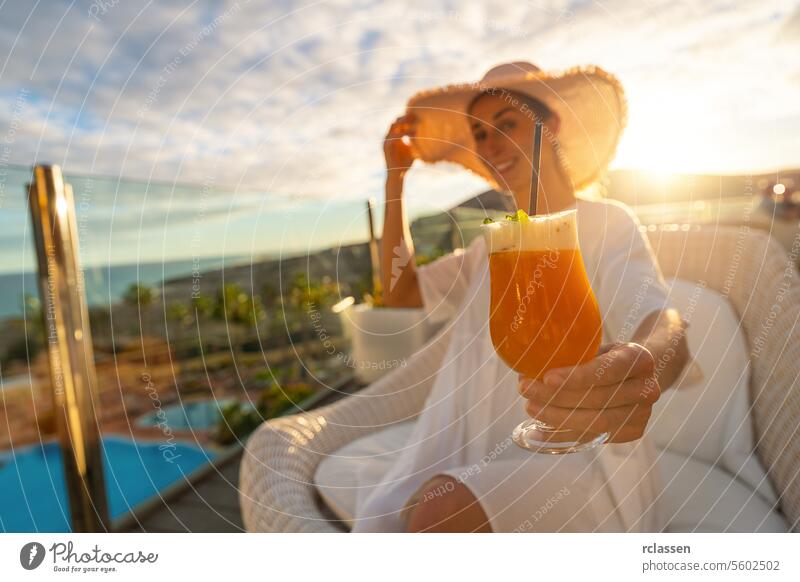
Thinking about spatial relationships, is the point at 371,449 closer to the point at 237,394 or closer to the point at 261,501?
the point at 261,501

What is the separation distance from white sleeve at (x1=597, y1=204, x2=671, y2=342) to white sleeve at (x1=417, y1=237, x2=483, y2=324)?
1.18 ft

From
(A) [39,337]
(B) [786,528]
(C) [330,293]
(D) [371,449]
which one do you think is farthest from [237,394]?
(B) [786,528]

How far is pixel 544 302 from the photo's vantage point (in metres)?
0.80

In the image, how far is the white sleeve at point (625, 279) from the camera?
1.06 meters

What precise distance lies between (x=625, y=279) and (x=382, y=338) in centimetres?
254

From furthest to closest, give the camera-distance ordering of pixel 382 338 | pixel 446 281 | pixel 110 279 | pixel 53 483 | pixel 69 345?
1. pixel 382 338
2. pixel 110 279
3. pixel 53 483
4. pixel 69 345
5. pixel 446 281

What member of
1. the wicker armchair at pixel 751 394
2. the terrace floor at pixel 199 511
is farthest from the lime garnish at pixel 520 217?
the terrace floor at pixel 199 511

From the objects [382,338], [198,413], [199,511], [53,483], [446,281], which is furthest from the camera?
[382,338]

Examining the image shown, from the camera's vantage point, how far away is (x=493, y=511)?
3.15 ft

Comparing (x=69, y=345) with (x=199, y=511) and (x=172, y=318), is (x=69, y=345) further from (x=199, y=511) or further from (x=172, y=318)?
(x=172, y=318)

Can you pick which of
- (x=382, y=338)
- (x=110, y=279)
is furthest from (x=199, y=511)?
(x=382, y=338)

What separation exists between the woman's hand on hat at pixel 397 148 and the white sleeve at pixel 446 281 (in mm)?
315

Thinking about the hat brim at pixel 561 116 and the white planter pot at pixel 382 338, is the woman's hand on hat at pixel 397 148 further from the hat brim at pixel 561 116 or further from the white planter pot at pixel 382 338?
the white planter pot at pixel 382 338
